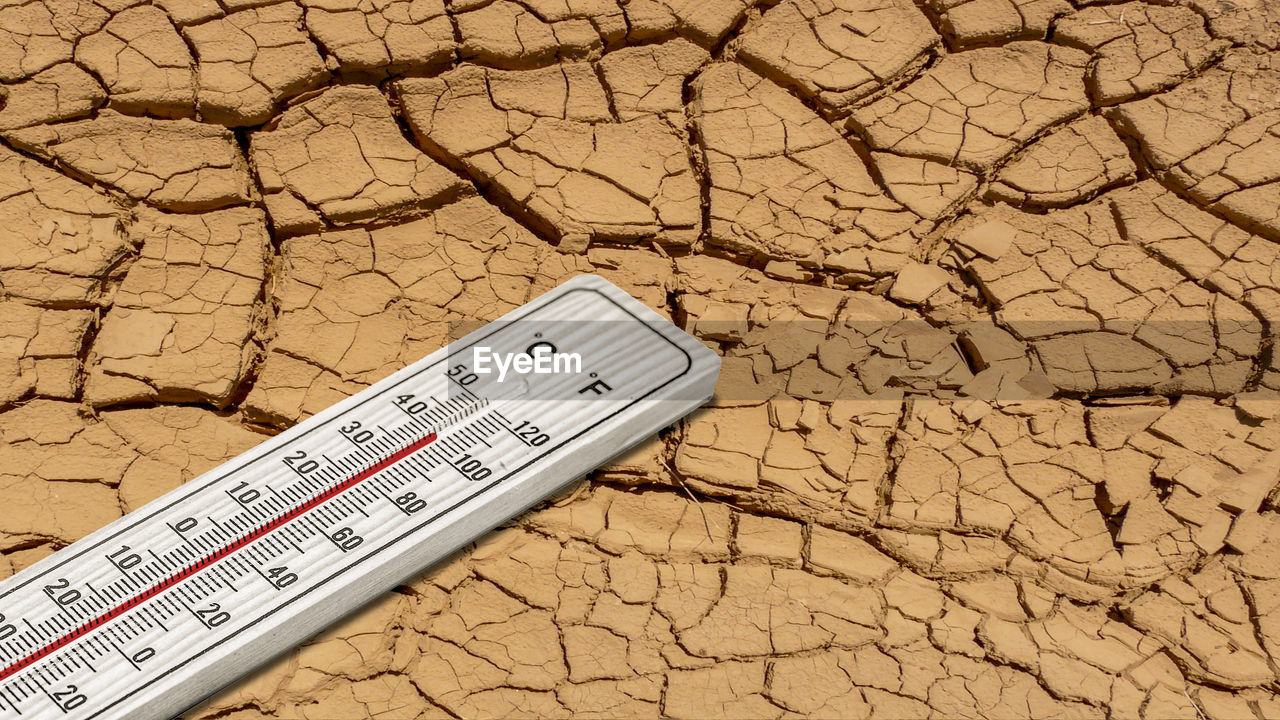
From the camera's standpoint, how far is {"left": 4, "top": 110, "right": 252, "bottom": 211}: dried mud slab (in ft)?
11.1

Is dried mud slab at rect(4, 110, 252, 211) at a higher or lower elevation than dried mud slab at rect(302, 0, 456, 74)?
lower

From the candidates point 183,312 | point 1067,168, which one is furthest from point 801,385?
point 183,312

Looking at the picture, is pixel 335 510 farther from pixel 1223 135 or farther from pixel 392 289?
pixel 1223 135

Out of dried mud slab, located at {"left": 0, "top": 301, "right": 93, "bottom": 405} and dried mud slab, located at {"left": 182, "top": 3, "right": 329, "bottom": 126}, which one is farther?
dried mud slab, located at {"left": 182, "top": 3, "right": 329, "bottom": 126}

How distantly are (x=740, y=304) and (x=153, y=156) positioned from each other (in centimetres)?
179

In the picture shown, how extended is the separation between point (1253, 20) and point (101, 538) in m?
3.93

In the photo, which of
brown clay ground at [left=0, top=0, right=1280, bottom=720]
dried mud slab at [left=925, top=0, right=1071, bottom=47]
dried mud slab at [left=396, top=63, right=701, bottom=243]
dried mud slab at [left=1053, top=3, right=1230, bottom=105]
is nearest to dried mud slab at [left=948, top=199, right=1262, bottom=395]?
brown clay ground at [left=0, top=0, right=1280, bottom=720]

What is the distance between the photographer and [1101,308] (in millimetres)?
3316

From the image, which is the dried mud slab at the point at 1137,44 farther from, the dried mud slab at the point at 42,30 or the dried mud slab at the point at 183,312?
the dried mud slab at the point at 42,30

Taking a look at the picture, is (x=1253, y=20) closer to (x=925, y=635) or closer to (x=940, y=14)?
(x=940, y=14)

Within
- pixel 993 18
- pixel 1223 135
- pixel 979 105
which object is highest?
pixel 1223 135

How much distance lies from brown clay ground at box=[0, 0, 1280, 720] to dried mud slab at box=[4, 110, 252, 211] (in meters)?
0.01

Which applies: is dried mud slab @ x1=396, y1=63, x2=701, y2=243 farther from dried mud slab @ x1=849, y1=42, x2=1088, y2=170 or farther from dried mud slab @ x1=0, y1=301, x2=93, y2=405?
dried mud slab @ x1=0, y1=301, x2=93, y2=405

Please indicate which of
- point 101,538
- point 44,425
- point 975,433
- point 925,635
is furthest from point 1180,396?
point 44,425
